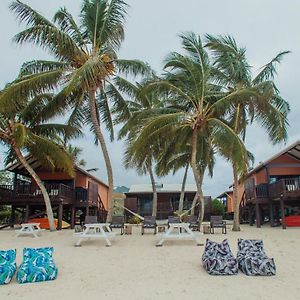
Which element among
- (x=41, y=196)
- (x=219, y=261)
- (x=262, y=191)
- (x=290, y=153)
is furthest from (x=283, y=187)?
(x=41, y=196)

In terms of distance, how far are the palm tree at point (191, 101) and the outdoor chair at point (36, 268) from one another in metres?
7.59

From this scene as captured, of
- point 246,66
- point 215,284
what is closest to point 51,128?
point 246,66

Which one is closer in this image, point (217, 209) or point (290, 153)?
point (290, 153)

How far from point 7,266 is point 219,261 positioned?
4000 mm

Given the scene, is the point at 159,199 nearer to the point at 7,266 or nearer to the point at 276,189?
the point at 276,189

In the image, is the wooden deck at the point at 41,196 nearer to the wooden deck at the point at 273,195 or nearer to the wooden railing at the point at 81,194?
the wooden railing at the point at 81,194

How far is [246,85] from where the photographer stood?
51.4ft

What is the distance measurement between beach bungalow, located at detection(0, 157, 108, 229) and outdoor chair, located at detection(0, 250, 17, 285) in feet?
40.1

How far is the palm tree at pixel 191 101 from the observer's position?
13.5 meters

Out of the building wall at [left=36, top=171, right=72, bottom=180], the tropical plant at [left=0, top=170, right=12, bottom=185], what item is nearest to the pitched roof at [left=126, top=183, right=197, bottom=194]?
the building wall at [left=36, top=171, right=72, bottom=180]

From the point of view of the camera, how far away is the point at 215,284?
550 centimetres

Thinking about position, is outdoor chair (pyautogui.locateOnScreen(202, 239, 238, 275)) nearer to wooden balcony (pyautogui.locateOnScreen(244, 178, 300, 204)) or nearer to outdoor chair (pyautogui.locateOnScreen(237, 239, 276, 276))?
outdoor chair (pyautogui.locateOnScreen(237, 239, 276, 276))

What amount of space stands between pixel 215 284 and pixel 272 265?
1367 millimetres

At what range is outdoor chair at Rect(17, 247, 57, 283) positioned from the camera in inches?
228
